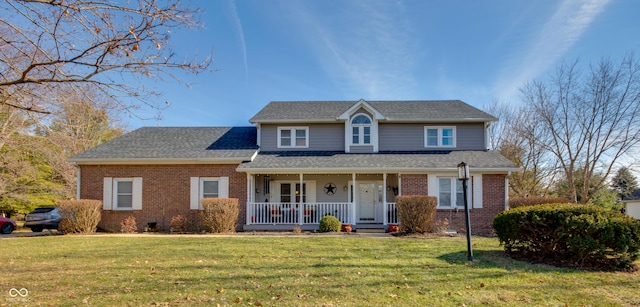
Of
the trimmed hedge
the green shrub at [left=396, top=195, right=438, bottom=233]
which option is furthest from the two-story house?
the trimmed hedge

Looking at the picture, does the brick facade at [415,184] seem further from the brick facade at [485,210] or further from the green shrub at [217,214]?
the green shrub at [217,214]

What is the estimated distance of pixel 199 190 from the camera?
637 inches

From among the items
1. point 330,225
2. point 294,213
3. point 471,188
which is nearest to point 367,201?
point 330,225

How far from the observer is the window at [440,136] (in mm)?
18062

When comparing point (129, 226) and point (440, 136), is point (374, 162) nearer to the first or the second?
point (440, 136)

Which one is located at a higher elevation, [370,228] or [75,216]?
[75,216]

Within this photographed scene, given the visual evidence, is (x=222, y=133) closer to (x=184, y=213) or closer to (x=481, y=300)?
(x=184, y=213)

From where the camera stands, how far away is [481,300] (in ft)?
18.1

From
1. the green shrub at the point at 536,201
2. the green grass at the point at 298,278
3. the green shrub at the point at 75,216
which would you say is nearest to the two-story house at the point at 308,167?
the green shrub at the point at 536,201

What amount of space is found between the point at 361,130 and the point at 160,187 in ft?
31.7

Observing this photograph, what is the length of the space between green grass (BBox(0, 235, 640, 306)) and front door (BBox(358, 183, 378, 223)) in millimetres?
7524

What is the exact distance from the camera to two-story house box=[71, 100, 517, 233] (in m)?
15.7

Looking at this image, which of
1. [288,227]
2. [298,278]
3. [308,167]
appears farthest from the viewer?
[308,167]

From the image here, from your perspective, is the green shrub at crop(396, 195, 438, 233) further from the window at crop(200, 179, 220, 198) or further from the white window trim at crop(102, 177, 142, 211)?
the white window trim at crop(102, 177, 142, 211)
